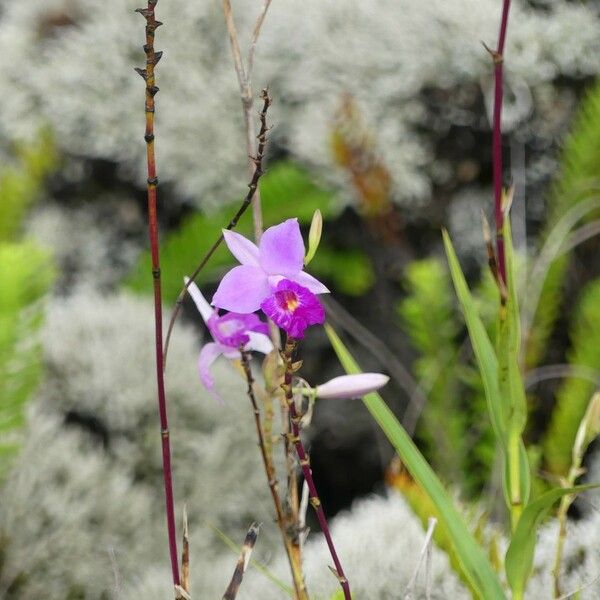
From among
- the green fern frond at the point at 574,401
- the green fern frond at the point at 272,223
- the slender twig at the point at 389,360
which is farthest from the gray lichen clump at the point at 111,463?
the green fern frond at the point at 574,401

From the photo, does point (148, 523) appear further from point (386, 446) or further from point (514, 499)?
point (514, 499)

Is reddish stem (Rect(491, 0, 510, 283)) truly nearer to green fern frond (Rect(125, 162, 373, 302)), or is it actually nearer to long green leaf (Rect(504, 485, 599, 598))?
long green leaf (Rect(504, 485, 599, 598))

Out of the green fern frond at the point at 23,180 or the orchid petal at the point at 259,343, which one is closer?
the orchid petal at the point at 259,343

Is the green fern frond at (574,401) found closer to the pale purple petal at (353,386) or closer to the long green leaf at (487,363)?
the long green leaf at (487,363)

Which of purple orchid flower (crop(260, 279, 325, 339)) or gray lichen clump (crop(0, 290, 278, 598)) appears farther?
gray lichen clump (crop(0, 290, 278, 598))

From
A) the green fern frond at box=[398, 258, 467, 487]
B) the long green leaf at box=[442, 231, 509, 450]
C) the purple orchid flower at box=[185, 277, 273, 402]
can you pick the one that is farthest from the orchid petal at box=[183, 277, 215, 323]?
the green fern frond at box=[398, 258, 467, 487]

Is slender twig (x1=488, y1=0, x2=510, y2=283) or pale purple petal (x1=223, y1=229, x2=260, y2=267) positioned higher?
slender twig (x1=488, y1=0, x2=510, y2=283)

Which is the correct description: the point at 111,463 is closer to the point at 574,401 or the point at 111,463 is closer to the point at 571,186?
the point at 574,401

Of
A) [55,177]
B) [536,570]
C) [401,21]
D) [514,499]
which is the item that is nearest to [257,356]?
[55,177]
